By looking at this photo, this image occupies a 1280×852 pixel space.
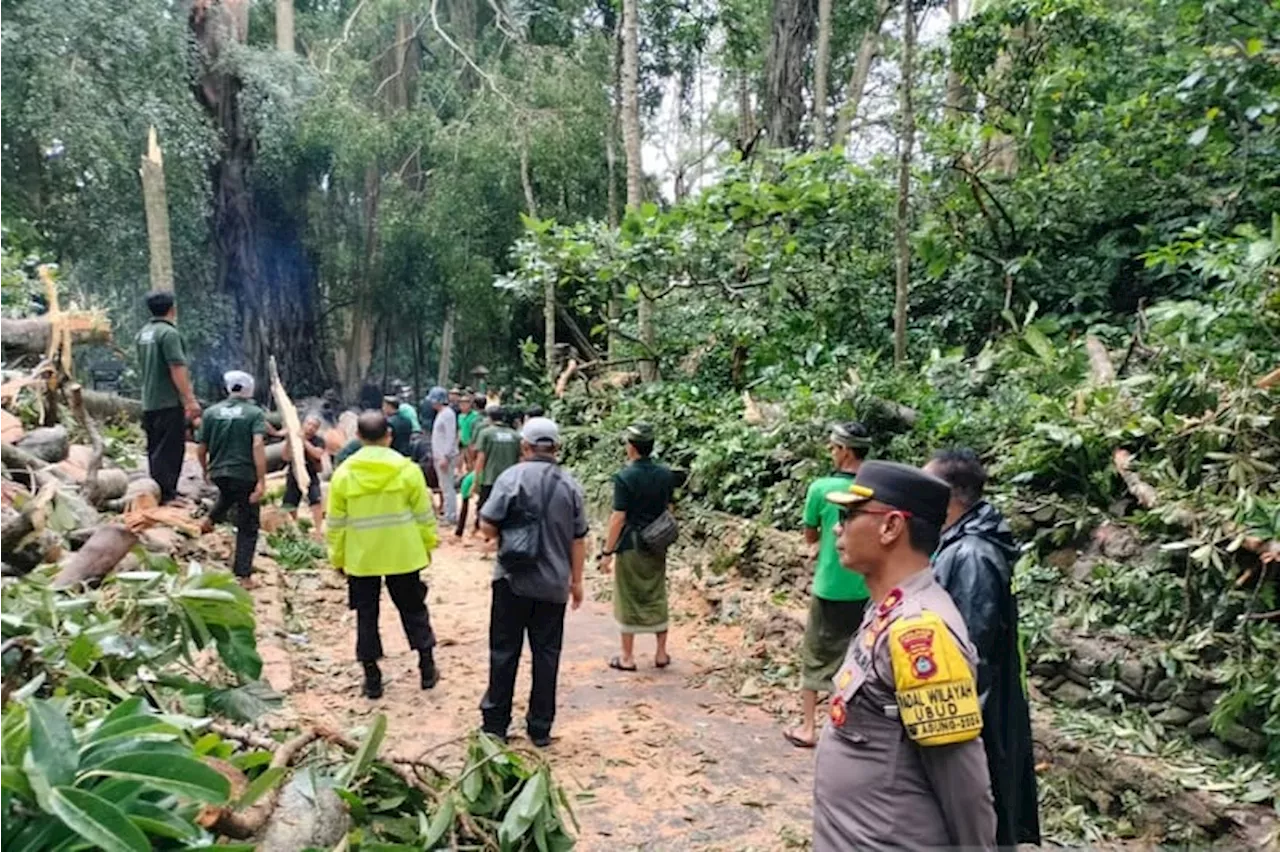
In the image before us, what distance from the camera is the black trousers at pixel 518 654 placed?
4898 mm

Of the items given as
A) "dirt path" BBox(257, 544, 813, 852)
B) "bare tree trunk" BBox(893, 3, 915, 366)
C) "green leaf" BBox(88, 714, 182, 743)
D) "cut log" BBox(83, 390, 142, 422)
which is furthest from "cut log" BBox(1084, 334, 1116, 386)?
"cut log" BBox(83, 390, 142, 422)

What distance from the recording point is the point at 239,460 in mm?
6816

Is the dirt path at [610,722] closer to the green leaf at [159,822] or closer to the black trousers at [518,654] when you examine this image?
the black trousers at [518,654]

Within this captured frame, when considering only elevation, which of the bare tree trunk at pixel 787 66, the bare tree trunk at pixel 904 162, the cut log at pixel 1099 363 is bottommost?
the cut log at pixel 1099 363

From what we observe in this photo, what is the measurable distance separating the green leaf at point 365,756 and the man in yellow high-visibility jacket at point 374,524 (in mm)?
2289

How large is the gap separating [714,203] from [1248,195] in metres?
5.34

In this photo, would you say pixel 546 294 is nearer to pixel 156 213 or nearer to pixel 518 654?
pixel 156 213

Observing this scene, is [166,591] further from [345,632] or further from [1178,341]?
[1178,341]

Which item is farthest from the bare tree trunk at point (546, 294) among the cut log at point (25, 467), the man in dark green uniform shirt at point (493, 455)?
the cut log at point (25, 467)

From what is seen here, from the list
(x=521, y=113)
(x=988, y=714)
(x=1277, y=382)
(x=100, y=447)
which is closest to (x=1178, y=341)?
(x=1277, y=382)

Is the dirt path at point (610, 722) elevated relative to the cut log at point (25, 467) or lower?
lower

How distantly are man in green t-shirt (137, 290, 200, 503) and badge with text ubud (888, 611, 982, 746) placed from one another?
20.0 feet

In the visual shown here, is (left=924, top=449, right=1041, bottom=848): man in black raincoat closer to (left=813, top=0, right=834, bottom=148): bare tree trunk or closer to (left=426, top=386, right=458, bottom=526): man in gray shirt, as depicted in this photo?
(left=426, top=386, right=458, bottom=526): man in gray shirt

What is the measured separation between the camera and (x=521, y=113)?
18172 millimetres
